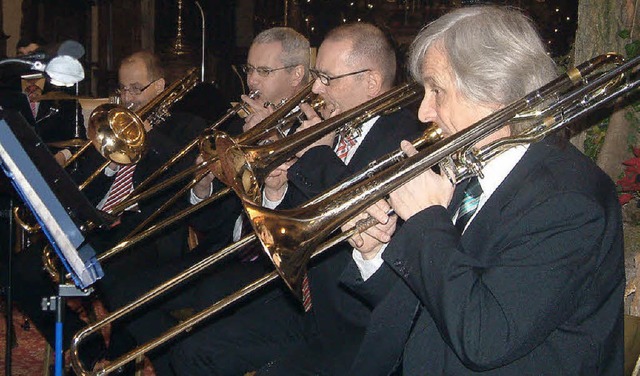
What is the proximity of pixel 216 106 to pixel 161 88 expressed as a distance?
1.46 ft

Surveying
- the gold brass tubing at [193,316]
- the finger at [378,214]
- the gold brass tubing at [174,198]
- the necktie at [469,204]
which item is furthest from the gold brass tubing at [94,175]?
the necktie at [469,204]

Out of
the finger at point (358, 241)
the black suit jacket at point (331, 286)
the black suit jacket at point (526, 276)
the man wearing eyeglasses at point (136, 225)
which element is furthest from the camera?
the man wearing eyeglasses at point (136, 225)

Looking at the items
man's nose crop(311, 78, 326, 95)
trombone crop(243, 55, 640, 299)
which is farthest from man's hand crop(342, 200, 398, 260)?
man's nose crop(311, 78, 326, 95)

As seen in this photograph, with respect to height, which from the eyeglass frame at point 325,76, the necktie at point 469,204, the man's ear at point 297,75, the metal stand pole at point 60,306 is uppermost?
the necktie at point 469,204

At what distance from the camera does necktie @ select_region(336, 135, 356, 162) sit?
346 cm

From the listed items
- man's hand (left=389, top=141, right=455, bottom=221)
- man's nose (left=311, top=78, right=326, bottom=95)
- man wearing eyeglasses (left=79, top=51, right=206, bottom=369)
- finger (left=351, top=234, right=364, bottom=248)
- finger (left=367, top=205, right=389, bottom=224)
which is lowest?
man wearing eyeglasses (left=79, top=51, right=206, bottom=369)

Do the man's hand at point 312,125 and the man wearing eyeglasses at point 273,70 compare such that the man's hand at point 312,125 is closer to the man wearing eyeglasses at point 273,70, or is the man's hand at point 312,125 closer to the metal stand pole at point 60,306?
the man wearing eyeglasses at point 273,70

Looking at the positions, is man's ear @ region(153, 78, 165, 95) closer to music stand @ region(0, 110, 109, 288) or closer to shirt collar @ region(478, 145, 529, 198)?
music stand @ region(0, 110, 109, 288)

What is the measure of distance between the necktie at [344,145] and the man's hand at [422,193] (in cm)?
143

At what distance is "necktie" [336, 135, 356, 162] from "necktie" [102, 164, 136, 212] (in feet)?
5.06

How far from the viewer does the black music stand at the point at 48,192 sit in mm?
2283

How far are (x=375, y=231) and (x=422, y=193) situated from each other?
1.22ft

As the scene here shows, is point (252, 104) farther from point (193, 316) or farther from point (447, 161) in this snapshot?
point (447, 161)

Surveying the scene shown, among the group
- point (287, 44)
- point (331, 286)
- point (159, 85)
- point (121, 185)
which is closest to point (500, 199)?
point (331, 286)
